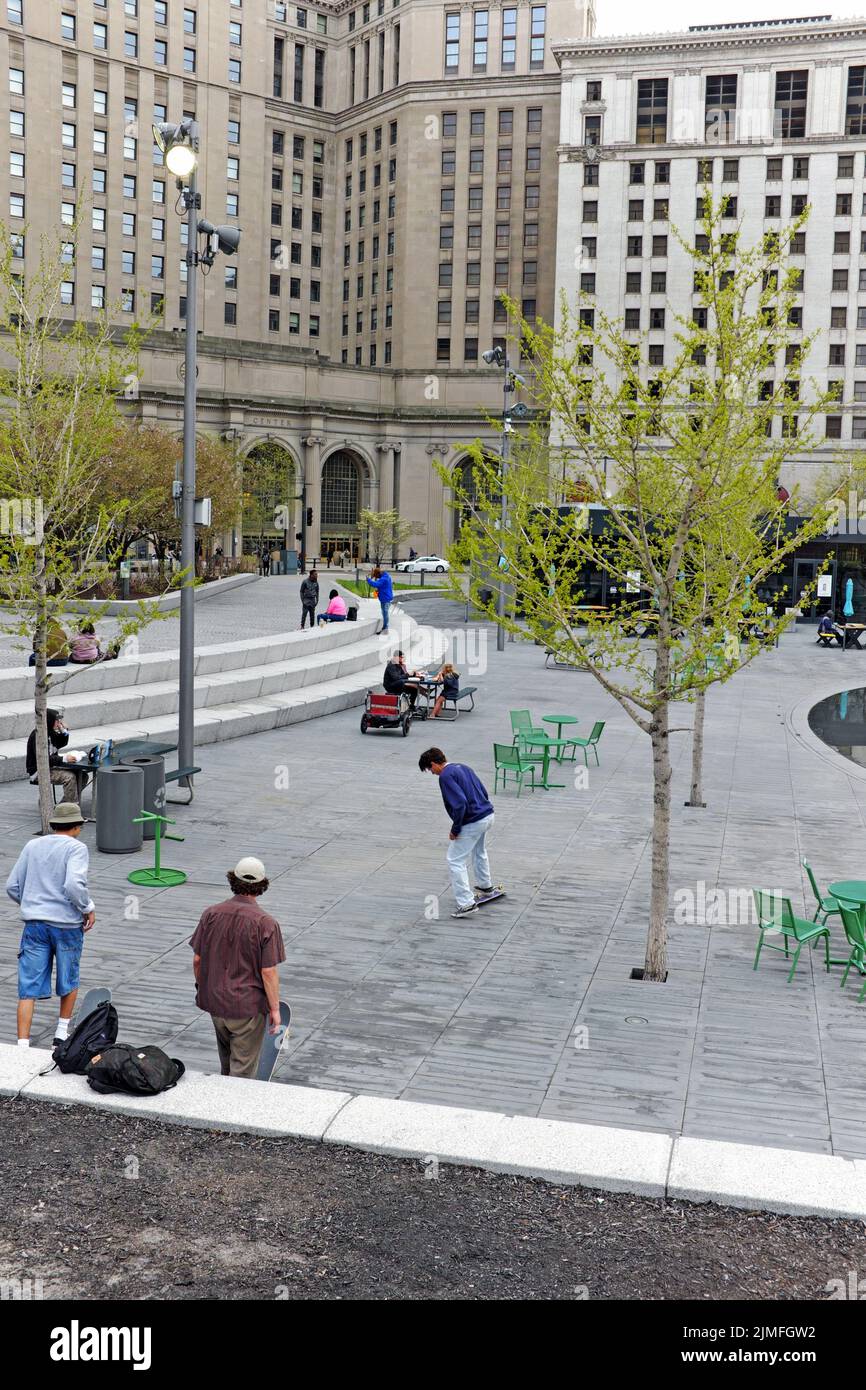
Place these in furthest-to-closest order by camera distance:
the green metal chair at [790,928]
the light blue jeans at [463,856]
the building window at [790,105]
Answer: the building window at [790,105] → the light blue jeans at [463,856] → the green metal chair at [790,928]

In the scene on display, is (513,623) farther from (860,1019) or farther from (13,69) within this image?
(13,69)

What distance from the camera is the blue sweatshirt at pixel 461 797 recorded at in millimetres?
11062

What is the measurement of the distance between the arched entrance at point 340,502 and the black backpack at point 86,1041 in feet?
251

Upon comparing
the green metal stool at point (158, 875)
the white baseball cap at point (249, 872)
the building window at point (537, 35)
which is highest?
the building window at point (537, 35)

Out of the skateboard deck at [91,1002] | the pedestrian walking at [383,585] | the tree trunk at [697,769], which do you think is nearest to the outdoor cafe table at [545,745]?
the tree trunk at [697,769]

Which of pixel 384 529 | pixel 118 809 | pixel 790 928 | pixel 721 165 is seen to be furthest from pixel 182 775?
pixel 721 165

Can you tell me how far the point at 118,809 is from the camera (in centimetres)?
1302

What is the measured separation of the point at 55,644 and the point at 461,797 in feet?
23.5

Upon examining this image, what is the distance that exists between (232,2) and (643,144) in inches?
1228

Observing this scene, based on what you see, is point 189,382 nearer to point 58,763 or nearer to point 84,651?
point 58,763

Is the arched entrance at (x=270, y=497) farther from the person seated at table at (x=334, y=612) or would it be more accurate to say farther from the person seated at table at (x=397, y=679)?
the person seated at table at (x=397, y=679)

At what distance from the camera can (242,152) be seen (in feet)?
285

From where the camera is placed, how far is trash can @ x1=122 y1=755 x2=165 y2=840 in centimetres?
1376
